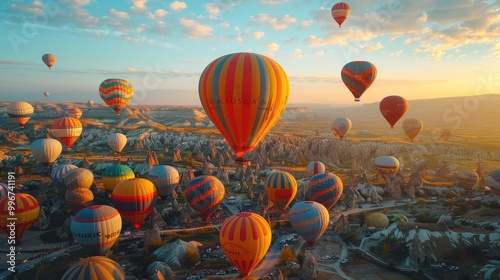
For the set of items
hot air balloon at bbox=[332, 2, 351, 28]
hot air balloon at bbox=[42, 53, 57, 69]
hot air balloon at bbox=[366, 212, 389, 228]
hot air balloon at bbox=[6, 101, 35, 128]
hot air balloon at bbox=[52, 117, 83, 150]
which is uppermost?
hot air balloon at bbox=[332, 2, 351, 28]

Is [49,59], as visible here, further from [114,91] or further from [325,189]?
[325,189]

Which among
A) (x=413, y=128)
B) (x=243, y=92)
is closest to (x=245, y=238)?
(x=243, y=92)

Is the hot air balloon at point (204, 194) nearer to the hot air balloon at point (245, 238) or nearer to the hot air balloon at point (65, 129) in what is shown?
the hot air balloon at point (245, 238)

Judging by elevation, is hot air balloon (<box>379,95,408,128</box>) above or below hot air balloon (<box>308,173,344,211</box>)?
above

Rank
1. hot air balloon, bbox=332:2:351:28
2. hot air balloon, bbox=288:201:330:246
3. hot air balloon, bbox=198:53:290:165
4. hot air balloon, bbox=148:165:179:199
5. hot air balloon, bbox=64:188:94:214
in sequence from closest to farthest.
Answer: hot air balloon, bbox=198:53:290:165, hot air balloon, bbox=288:201:330:246, hot air balloon, bbox=64:188:94:214, hot air balloon, bbox=148:165:179:199, hot air balloon, bbox=332:2:351:28

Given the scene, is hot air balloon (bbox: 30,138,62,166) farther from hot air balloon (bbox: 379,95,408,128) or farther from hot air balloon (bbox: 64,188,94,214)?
hot air balloon (bbox: 379,95,408,128)

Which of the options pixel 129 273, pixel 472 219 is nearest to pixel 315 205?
pixel 129 273

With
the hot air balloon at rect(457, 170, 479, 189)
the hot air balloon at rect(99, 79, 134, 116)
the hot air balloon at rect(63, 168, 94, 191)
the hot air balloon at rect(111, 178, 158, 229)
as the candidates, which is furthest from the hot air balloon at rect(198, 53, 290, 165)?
the hot air balloon at rect(457, 170, 479, 189)

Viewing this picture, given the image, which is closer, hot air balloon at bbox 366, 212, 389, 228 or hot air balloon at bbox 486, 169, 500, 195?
hot air balloon at bbox 366, 212, 389, 228
